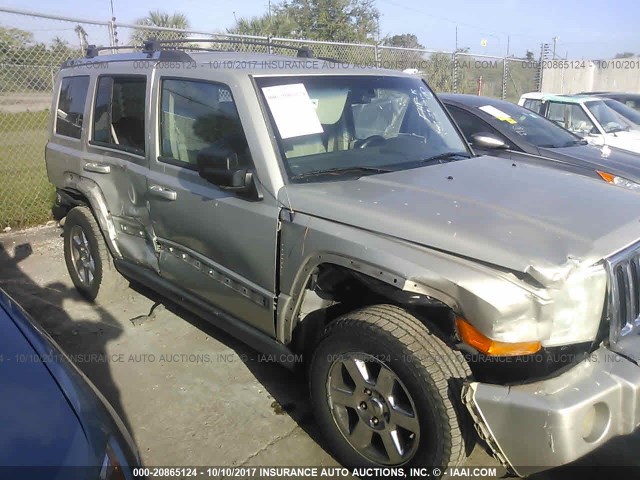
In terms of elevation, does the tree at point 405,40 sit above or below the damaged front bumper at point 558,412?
above

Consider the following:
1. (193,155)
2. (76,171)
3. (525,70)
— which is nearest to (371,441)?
(193,155)

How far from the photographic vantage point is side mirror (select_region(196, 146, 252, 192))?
280 centimetres

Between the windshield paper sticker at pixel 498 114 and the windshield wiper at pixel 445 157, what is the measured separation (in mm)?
3235

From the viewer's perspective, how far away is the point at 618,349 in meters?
2.25

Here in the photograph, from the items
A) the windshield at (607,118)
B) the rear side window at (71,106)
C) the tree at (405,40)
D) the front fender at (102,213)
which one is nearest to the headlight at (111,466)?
the front fender at (102,213)

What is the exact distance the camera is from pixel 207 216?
10.5 ft

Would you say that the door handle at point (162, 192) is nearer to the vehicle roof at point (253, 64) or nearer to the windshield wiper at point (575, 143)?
the vehicle roof at point (253, 64)

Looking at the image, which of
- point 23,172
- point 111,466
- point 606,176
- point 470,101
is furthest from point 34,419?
point 23,172

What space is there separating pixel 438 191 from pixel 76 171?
3.16 meters

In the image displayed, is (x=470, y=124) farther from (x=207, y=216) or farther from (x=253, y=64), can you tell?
(x=207, y=216)

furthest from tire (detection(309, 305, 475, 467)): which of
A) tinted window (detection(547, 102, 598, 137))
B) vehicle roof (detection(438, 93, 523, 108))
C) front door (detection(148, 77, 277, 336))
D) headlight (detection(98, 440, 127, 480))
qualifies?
tinted window (detection(547, 102, 598, 137))

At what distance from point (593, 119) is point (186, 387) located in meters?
7.53

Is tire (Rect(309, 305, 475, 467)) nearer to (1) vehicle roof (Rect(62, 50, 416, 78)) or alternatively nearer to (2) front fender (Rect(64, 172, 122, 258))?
(1) vehicle roof (Rect(62, 50, 416, 78))

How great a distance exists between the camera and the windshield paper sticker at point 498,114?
654 cm
